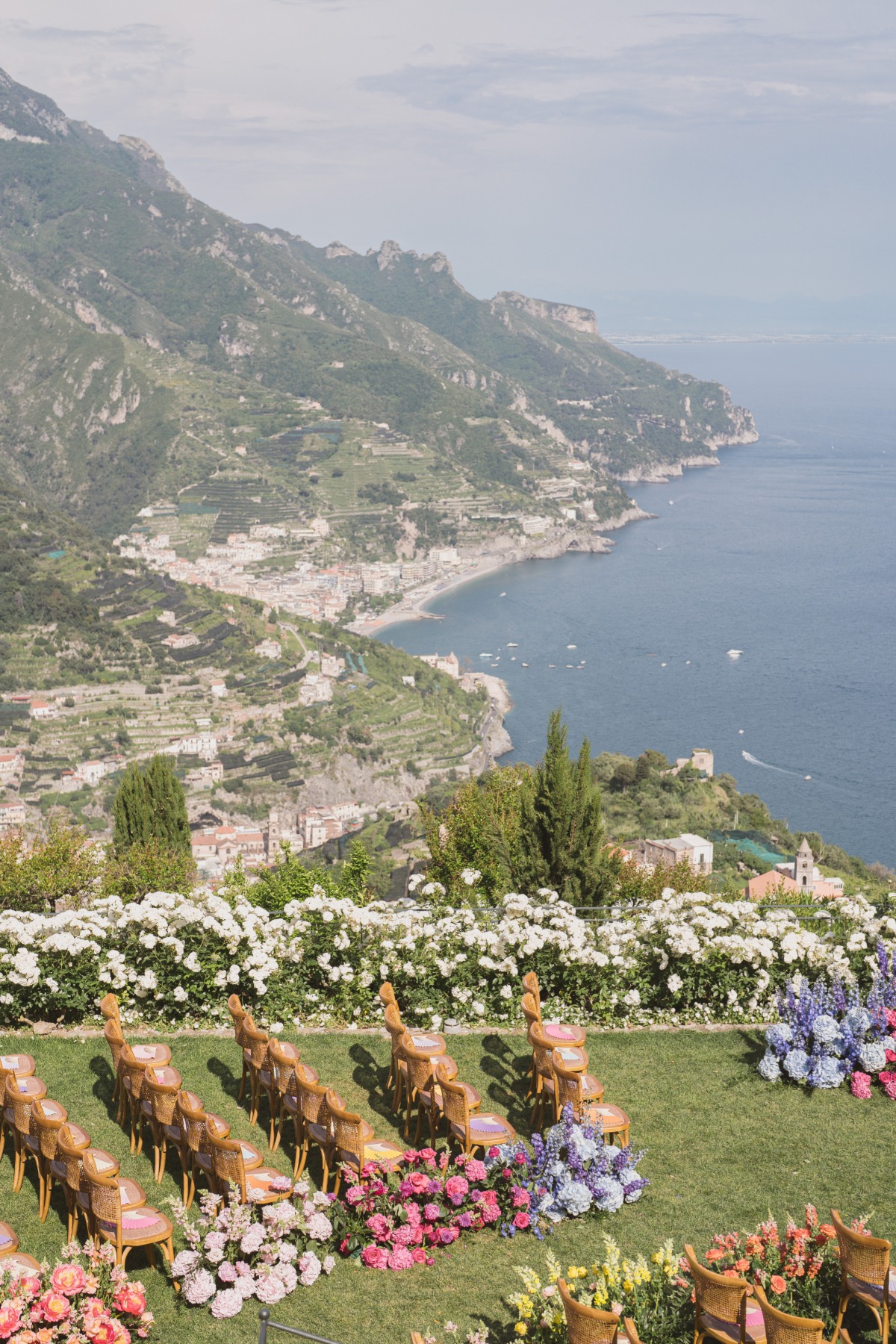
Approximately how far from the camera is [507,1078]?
303 inches

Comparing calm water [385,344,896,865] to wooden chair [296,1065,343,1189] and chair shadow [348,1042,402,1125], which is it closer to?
chair shadow [348,1042,402,1125]

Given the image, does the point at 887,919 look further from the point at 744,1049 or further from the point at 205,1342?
the point at 205,1342

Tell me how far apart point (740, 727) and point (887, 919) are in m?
60.3

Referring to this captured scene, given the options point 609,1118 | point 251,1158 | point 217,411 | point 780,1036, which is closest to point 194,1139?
point 251,1158

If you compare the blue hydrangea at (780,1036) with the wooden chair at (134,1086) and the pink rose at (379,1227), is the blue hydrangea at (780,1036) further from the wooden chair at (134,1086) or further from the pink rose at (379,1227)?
the wooden chair at (134,1086)

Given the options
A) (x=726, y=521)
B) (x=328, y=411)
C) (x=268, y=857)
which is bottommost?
(x=268, y=857)

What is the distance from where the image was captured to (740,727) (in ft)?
222

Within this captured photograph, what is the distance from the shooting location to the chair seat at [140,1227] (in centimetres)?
549

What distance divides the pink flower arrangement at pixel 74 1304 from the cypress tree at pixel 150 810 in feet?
39.6

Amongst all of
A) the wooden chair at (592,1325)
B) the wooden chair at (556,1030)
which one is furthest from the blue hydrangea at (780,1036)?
the wooden chair at (592,1325)

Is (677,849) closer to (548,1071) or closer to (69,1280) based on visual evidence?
(548,1071)

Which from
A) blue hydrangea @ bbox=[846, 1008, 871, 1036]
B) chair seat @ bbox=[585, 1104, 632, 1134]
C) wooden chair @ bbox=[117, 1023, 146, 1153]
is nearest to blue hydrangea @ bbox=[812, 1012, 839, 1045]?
blue hydrangea @ bbox=[846, 1008, 871, 1036]

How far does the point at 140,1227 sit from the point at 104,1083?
219 cm

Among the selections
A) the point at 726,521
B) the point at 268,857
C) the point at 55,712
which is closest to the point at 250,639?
the point at 55,712
